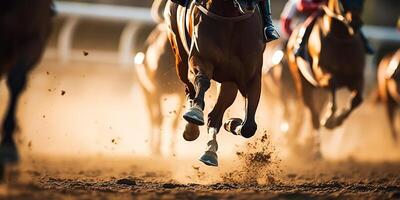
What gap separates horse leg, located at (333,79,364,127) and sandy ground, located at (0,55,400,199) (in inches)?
18.2

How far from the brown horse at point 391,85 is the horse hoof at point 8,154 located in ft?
18.9

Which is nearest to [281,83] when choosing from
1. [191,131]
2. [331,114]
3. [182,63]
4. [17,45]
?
[331,114]

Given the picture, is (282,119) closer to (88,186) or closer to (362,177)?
(362,177)

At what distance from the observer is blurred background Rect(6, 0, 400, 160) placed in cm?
988

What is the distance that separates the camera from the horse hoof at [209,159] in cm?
559

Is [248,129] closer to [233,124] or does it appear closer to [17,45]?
[233,124]

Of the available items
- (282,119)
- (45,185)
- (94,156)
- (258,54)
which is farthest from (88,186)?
(282,119)

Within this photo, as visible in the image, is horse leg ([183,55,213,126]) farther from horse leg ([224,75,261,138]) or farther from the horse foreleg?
the horse foreleg

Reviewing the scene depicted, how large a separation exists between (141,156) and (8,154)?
3683mm

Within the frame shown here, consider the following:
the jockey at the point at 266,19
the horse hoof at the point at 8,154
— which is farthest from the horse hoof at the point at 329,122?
the horse hoof at the point at 8,154

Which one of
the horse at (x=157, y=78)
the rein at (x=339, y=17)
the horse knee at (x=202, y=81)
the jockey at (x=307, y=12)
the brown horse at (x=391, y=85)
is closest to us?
the horse knee at (x=202, y=81)

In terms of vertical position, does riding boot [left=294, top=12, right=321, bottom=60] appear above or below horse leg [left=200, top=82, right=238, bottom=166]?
A: above

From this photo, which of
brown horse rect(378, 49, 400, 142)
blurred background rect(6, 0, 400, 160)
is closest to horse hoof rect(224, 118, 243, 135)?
blurred background rect(6, 0, 400, 160)

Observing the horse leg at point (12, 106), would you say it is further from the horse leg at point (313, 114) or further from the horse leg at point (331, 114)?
the horse leg at point (313, 114)
